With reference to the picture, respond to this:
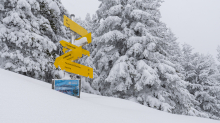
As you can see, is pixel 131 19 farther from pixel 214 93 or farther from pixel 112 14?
pixel 214 93

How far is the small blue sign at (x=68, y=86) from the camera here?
11.4 feet

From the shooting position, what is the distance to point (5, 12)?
7.58 m

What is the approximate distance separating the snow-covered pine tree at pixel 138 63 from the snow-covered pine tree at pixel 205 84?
7.19 meters

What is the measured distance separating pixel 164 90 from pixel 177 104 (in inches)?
61.7

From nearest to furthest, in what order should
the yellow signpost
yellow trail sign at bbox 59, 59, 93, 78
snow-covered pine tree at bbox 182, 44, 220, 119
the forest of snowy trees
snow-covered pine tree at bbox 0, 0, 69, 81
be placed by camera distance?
yellow trail sign at bbox 59, 59, 93, 78, the yellow signpost, snow-covered pine tree at bbox 0, 0, 69, 81, the forest of snowy trees, snow-covered pine tree at bbox 182, 44, 220, 119

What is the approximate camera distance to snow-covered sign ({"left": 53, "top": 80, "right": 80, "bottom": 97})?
3.48 meters

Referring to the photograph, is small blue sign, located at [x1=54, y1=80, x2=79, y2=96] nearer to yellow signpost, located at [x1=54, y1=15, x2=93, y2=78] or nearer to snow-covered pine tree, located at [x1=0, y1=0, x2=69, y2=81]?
yellow signpost, located at [x1=54, y1=15, x2=93, y2=78]

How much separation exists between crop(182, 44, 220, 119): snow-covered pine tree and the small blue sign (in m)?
13.6

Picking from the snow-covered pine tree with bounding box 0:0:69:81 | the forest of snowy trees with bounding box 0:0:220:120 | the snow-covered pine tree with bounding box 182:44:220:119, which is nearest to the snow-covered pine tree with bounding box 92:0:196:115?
the forest of snowy trees with bounding box 0:0:220:120

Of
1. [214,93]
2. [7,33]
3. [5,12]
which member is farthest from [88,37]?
[214,93]

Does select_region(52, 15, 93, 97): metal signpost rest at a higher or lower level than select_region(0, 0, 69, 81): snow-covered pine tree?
lower

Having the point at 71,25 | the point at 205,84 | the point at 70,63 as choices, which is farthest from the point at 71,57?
the point at 205,84

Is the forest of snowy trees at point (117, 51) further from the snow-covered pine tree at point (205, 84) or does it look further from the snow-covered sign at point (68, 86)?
the snow-covered pine tree at point (205, 84)

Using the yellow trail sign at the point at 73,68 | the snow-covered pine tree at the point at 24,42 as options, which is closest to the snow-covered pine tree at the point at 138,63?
the snow-covered pine tree at the point at 24,42
